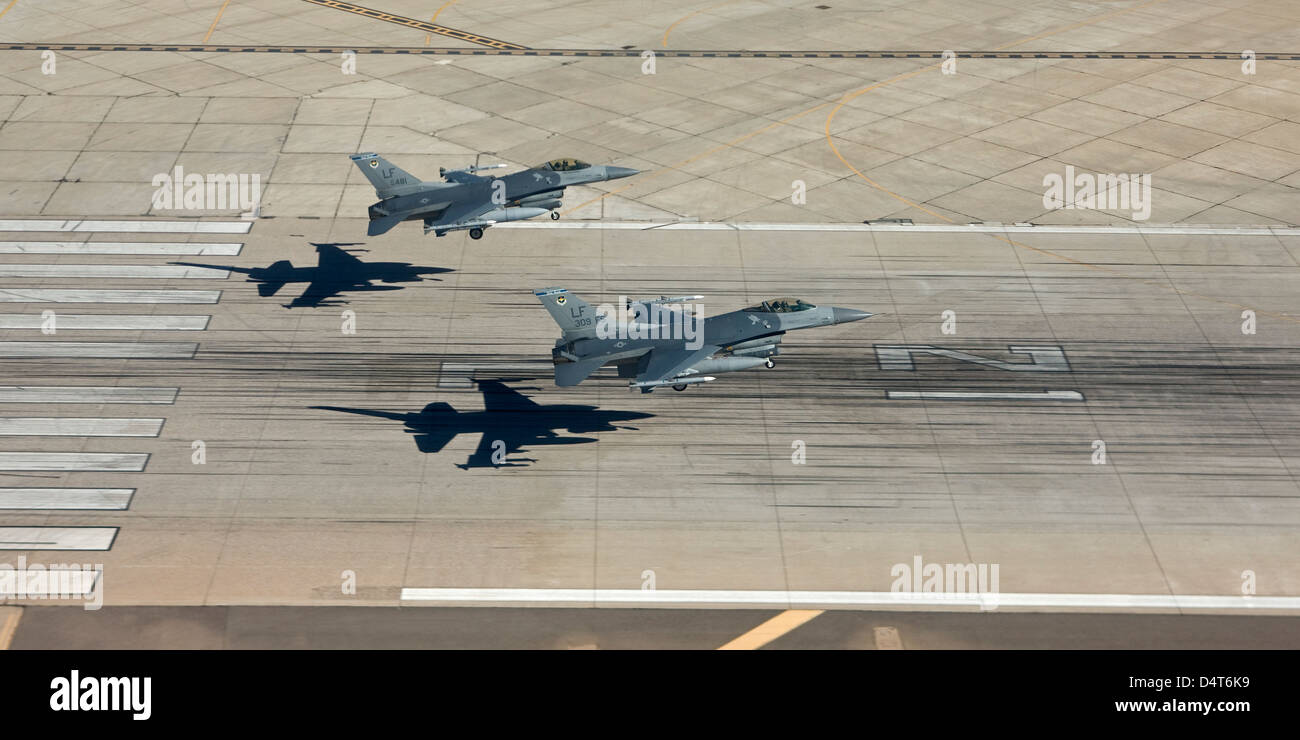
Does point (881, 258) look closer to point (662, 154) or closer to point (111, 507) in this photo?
point (662, 154)

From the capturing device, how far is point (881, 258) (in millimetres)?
47688

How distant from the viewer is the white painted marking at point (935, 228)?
4988cm

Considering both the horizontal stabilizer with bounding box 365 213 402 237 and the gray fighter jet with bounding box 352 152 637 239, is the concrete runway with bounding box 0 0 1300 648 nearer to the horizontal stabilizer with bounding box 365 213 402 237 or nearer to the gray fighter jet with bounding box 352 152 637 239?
the horizontal stabilizer with bounding box 365 213 402 237

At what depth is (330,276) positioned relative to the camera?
151 ft

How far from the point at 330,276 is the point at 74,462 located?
521 inches

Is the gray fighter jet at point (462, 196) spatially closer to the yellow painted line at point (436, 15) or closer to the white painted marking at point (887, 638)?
the white painted marking at point (887, 638)

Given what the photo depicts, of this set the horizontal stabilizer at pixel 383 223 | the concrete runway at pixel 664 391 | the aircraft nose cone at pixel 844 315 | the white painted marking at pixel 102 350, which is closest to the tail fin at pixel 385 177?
Result: the horizontal stabilizer at pixel 383 223

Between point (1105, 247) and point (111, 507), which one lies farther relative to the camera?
point (1105, 247)

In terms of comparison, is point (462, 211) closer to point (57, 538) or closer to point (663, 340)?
point (663, 340)

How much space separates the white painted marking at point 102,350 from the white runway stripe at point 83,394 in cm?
198

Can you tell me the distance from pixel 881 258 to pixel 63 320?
30890 mm

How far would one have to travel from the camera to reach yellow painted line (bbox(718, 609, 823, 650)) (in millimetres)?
29094
